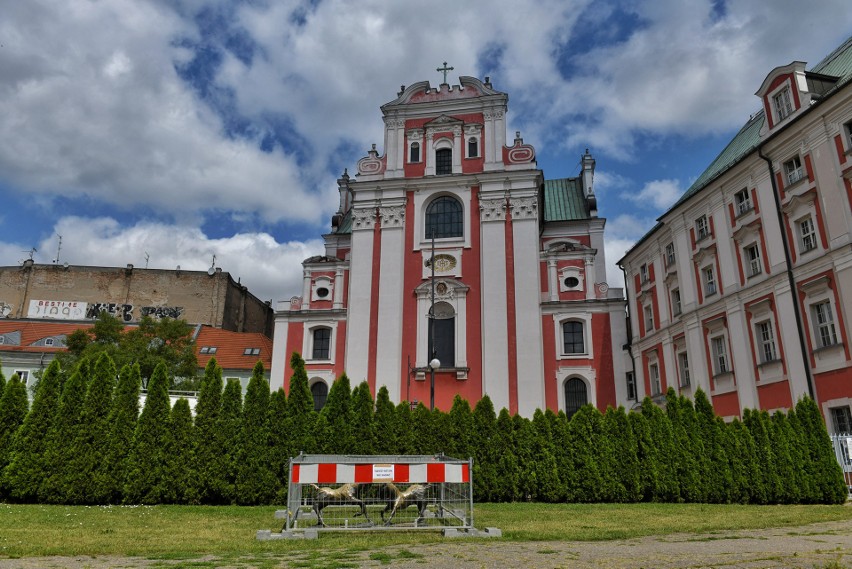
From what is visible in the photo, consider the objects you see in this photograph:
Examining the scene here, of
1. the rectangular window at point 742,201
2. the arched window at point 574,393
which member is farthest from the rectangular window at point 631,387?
the rectangular window at point 742,201

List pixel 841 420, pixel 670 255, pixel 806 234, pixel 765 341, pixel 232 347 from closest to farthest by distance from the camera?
pixel 841 420
pixel 806 234
pixel 765 341
pixel 670 255
pixel 232 347

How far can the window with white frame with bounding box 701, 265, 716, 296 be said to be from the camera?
79.3ft

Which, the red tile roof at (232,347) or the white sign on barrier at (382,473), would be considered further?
the red tile roof at (232,347)

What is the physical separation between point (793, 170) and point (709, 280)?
17.3ft

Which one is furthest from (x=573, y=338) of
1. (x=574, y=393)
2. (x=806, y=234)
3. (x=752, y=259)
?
(x=806, y=234)

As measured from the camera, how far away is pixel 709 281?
963 inches

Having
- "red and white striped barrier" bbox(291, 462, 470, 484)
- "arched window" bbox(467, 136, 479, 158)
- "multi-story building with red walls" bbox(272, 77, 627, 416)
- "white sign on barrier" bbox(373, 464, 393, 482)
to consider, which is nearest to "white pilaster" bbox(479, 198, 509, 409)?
"multi-story building with red walls" bbox(272, 77, 627, 416)

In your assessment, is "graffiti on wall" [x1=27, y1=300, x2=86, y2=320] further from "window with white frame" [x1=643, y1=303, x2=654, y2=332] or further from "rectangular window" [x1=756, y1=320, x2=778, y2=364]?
"rectangular window" [x1=756, y1=320, x2=778, y2=364]

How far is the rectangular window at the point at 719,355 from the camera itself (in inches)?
916

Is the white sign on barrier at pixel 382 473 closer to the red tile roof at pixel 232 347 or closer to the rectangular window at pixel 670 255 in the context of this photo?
the rectangular window at pixel 670 255

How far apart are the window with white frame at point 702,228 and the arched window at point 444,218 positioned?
12.2 metres

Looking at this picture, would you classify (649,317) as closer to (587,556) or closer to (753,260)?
(753,260)

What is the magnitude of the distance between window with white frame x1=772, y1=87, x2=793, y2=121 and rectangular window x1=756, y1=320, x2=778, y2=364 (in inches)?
284

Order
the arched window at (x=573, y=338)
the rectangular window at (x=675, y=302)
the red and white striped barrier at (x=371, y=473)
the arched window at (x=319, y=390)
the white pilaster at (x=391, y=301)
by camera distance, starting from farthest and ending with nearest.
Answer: the arched window at (x=319, y=390) < the arched window at (x=573, y=338) < the white pilaster at (x=391, y=301) < the rectangular window at (x=675, y=302) < the red and white striped barrier at (x=371, y=473)
